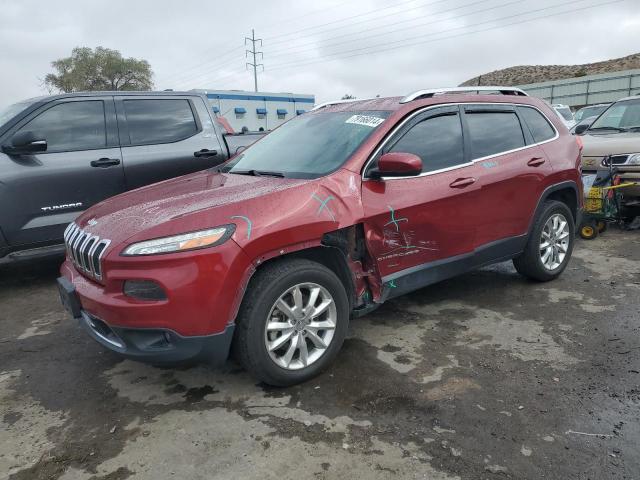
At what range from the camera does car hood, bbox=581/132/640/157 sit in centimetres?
644

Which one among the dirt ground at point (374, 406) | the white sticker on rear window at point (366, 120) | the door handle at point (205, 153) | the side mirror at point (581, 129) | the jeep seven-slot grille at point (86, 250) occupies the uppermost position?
the side mirror at point (581, 129)

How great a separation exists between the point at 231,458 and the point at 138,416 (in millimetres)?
695

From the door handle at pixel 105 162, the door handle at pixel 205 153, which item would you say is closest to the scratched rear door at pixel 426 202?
the door handle at pixel 205 153

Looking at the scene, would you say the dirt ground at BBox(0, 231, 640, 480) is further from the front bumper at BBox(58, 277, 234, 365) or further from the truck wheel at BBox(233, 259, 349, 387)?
the front bumper at BBox(58, 277, 234, 365)

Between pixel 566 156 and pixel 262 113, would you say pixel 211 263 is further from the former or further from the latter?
Answer: pixel 262 113

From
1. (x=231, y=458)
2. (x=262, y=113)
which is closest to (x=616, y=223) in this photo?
(x=231, y=458)

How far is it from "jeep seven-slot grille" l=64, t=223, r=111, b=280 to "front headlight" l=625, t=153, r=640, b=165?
640cm

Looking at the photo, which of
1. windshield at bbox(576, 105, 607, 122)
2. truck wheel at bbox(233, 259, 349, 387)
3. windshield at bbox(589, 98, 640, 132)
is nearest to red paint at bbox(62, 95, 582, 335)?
truck wheel at bbox(233, 259, 349, 387)

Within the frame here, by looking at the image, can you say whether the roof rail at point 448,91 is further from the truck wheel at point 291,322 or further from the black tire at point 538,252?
the truck wheel at point 291,322

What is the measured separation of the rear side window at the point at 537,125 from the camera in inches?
172

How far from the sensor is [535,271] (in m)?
4.47

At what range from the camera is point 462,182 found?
3.65 metres

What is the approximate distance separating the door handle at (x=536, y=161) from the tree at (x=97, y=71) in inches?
1992

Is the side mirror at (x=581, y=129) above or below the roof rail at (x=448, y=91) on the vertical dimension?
below
